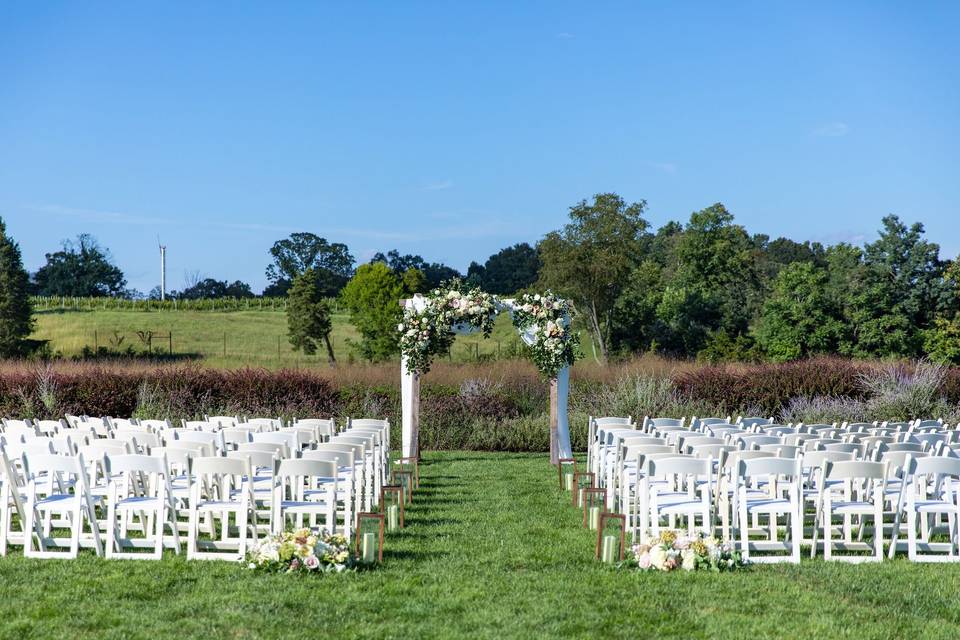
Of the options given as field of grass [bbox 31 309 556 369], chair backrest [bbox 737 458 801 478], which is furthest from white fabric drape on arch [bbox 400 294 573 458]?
field of grass [bbox 31 309 556 369]

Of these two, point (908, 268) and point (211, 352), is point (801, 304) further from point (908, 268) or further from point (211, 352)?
point (211, 352)

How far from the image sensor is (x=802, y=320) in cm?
3816

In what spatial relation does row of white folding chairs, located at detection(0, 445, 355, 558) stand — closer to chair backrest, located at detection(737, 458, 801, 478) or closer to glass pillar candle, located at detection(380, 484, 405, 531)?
glass pillar candle, located at detection(380, 484, 405, 531)

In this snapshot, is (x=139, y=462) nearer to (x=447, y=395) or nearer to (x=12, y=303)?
(x=447, y=395)

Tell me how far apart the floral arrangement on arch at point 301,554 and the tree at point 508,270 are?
2954 inches

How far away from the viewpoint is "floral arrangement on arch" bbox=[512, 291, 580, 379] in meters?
16.5

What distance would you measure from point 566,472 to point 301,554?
23.9 ft

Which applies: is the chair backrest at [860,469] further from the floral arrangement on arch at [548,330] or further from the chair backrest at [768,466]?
the floral arrangement on arch at [548,330]

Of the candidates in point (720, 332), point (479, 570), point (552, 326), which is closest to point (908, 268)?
point (720, 332)

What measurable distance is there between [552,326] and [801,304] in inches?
956

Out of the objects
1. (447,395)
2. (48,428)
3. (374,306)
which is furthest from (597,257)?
(48,428)

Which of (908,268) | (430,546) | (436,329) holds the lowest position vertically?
(430,546)

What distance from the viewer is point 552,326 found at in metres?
16.6

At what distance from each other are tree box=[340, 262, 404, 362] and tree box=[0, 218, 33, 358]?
1422 centimetres
